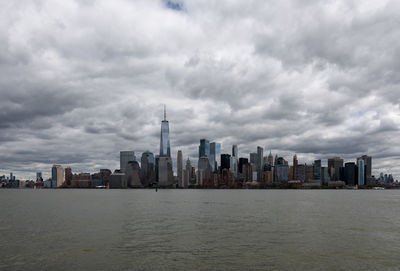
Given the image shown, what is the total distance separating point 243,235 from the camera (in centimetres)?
5562

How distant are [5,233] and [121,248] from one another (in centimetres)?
2688

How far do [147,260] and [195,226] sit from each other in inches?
1140

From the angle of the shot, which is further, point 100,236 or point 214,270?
point 100,236

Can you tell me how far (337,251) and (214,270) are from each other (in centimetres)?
1866

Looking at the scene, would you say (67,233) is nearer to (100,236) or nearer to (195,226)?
(100,236)

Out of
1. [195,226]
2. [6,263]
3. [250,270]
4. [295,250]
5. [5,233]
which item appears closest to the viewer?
[250,270]

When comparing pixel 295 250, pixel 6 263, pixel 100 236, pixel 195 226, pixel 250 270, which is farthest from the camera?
pixel 195 226

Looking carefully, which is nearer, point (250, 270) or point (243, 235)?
point (250, 270)

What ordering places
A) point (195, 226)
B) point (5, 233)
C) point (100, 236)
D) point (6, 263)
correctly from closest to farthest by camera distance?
1. point (6, 263)
2. point (100, 236)
3. point (5, 233)
4. point (195, 226)

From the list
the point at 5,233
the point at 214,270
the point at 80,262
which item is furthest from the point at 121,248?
the point at 5,233

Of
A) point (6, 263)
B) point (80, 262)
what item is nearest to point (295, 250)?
point (80, 262)

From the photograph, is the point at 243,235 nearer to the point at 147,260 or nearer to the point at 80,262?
the point at 147,260

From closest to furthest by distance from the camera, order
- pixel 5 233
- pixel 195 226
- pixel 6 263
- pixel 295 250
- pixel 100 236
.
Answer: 1. pixel 6 263
2. pixel 295 250
3. pixel 100 236
4. pixel 5 233
5. pixel 195 226

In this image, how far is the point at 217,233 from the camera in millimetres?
57875
